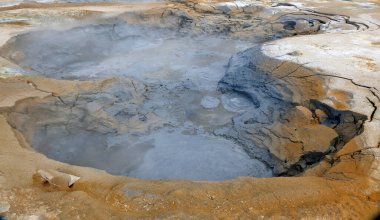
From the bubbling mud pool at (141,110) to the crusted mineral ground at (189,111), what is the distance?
23 millimetres

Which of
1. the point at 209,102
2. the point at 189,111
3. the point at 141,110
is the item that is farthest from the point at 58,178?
the point at 209,102

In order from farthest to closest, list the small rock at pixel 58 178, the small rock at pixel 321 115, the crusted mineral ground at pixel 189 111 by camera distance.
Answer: the small rock at pixel 321 115 → the small rock at pixel 58 178 → the crusted mineral ground at pixel 189 111

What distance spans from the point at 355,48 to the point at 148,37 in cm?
454

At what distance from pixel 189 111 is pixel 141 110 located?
720 mm

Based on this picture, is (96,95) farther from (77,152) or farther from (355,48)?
(355,48)

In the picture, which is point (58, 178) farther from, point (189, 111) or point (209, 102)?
point (209, 102)

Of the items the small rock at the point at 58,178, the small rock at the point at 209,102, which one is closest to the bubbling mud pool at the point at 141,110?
the small rock at the point at 209,102

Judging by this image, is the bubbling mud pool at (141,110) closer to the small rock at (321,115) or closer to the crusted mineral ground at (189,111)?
the crusted mineral ground at (189,111)

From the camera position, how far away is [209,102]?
554 cm

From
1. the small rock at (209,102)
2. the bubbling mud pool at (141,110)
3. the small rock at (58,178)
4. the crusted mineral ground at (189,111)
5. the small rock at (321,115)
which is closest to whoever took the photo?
the crusted mineral ground at (189,111)

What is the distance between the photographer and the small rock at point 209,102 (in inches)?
215

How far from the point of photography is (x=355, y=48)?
215 inches

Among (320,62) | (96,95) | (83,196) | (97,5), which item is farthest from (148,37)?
(83,196)

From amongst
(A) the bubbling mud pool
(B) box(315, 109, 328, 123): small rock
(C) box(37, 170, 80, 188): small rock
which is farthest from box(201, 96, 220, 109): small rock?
(C) box(37, 170, 80, 188): small rock
